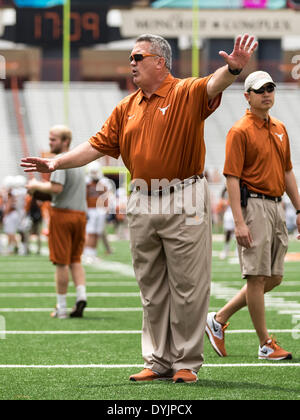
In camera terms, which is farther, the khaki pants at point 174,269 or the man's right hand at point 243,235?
the man's right hand at point 243,235

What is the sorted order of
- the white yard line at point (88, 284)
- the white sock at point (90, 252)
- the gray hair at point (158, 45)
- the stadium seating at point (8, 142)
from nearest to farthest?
the gray hair at point (158, 45), the white yard line at point (88, 284), the white sock at point (90, 252), the stadium seating at point (8, 142)

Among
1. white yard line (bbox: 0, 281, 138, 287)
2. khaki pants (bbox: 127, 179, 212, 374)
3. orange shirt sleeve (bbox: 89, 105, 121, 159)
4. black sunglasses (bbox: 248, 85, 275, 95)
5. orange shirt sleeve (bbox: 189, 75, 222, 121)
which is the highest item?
black sunglasses (bbox: 248, 85, 275, 95)

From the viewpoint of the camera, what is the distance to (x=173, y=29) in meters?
38.0

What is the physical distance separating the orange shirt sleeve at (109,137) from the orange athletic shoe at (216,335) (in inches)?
62.8

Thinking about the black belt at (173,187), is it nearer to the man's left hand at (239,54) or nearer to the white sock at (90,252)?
the man's left hand at (239,54)

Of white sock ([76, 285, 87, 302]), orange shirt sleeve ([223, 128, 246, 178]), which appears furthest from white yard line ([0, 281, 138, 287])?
orange shirt sleeve ([223, 128, 246, 178])

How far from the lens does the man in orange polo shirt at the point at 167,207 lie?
17.7 ft

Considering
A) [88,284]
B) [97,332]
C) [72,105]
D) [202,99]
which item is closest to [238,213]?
[202,99]

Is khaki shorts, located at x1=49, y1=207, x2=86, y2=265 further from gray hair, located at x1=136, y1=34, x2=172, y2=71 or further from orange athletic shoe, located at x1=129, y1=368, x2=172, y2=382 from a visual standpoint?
gray hair, located at x1=136, y1=34, x2=172, y2=71

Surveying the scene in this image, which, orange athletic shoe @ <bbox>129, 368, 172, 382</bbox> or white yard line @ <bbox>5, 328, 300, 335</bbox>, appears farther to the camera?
white yard line @ <bbox>5, 328, 300, 335</bbox>

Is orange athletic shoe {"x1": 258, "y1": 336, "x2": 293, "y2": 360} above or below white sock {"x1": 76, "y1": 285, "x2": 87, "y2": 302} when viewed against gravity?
below

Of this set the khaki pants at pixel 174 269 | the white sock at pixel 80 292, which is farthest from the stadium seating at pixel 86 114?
the khaki pants at pixel 174 269

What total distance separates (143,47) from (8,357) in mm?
2323

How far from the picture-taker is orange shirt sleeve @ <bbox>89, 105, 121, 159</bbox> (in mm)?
5723
